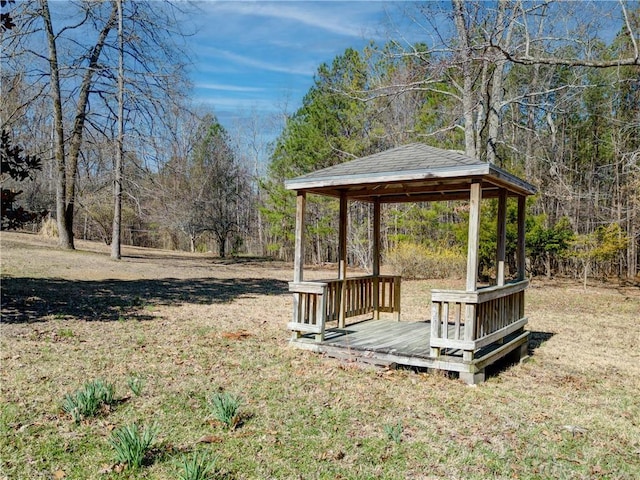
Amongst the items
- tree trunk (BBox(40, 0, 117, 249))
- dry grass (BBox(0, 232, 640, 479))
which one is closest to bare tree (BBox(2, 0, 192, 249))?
tree trunk (BBox(40, 0, 117, 249))

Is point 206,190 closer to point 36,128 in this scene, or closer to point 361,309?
point 36,128

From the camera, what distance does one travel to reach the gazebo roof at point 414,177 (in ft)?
20.0

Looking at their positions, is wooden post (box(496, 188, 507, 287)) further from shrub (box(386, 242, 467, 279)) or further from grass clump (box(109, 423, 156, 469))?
shrub (box(386, 242, 467, 279))

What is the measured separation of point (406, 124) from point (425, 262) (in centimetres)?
619

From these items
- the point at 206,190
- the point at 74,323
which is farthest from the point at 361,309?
the point at 206,190

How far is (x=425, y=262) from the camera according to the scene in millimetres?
18438

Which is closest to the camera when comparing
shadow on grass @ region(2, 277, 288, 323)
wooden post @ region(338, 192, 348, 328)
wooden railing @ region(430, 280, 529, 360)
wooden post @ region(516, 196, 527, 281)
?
wooden railing @ region(430, 280, 529, 360)

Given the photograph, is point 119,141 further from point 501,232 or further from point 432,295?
point 432,295

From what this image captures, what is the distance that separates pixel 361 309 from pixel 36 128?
545 inches

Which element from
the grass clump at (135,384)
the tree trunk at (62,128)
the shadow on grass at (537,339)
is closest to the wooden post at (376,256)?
the shadow on grass at (537,339)

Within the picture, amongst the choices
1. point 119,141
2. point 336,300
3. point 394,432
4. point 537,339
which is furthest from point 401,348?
point 119,141

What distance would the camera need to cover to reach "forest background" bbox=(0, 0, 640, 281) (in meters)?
13.3

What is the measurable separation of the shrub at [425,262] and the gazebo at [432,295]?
30.6ft

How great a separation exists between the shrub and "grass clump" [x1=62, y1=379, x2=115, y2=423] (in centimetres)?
1464
